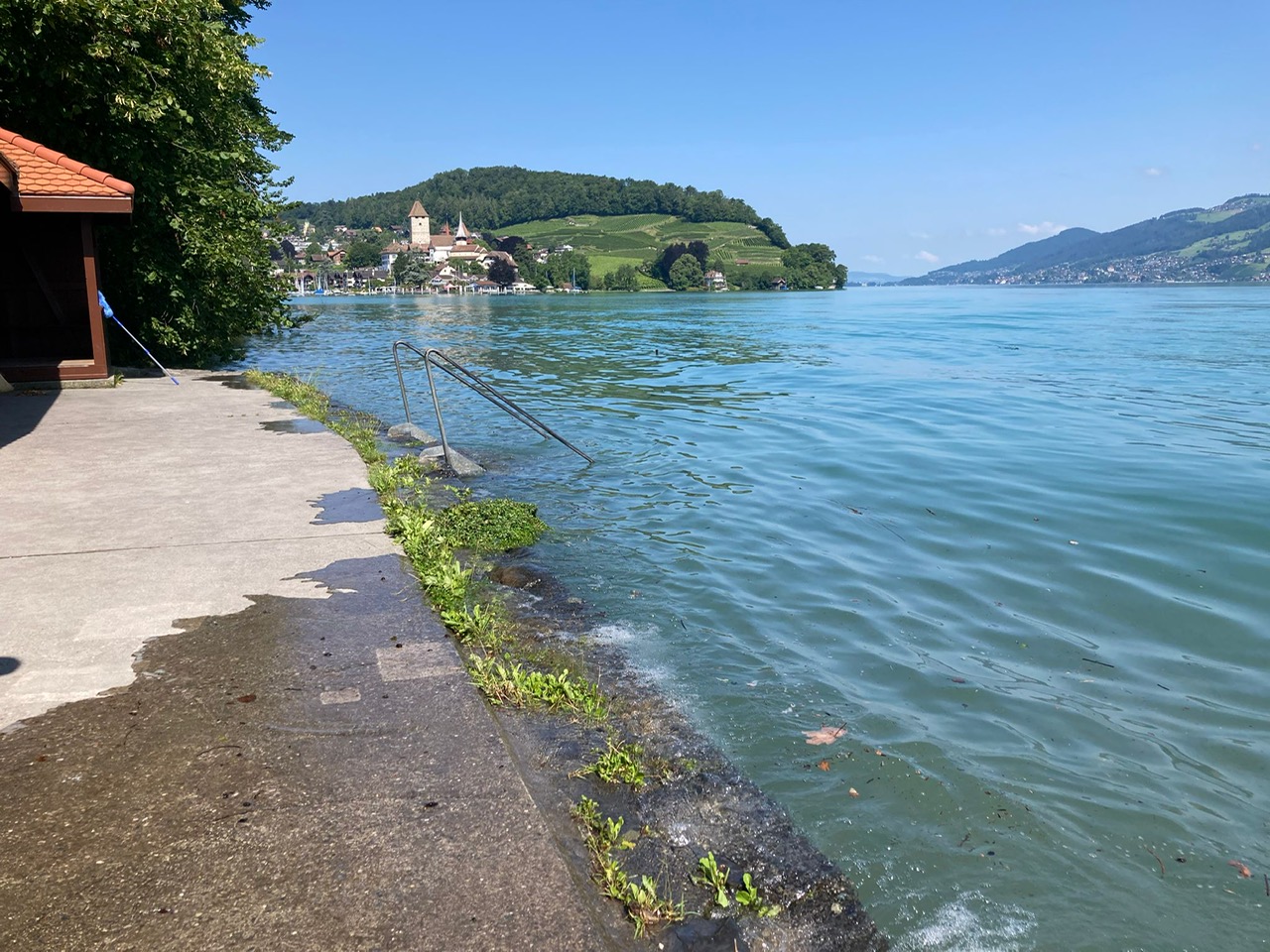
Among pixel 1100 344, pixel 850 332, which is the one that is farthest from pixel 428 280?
pixel 1100 344

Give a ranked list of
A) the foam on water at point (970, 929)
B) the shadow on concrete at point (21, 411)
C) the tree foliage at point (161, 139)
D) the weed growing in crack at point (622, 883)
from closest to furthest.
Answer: the weed growing in crack at point (622, 883) < the foam on water at point (970, 929) < the shadow on concrete at point (21, 411) < the tree foliage at point (161, 139)

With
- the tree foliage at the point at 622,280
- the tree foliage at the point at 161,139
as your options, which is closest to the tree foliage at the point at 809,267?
the tree foliage at the point at 622,280

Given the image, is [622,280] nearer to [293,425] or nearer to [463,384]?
[463,384]

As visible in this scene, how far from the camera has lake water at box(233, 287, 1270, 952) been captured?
3.75m

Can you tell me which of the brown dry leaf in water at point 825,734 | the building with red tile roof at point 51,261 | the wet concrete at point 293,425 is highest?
the building with red tile roof at point 51,261

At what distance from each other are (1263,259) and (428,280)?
18299 centimetres

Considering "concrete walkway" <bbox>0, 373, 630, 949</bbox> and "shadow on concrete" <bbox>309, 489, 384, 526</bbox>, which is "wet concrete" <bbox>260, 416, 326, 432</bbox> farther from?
"concrete walkway" <bbox>0, 373, 630, 949</bbox>

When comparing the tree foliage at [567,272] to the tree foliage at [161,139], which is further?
the tree foliage at [567,272]

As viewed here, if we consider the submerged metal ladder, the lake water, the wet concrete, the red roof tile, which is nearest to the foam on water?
the lake water

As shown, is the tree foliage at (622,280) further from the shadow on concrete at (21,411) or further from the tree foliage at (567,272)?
the shadow on concrete at (21,411)

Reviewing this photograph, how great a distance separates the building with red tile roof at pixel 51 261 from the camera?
510 inches

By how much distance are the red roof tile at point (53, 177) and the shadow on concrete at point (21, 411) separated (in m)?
2.87

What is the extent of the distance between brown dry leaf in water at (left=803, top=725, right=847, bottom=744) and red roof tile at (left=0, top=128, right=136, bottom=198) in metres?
13.4

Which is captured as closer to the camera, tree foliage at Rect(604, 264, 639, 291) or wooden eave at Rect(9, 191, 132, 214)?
wooden eave at Rect(9, 191, 132, 214)
